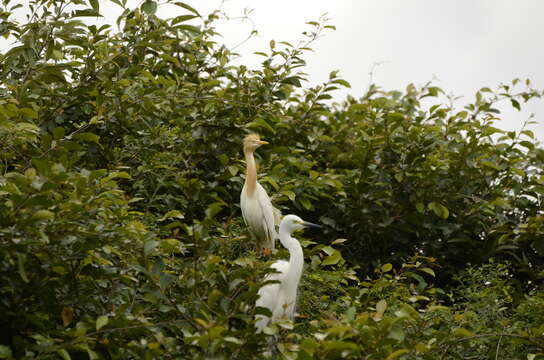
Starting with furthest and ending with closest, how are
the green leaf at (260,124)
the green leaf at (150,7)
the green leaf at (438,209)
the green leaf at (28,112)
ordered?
the green leaf at (438,209), the green leaf at (260,124), the green leaf at (150,7), the green leaf at (28,112)

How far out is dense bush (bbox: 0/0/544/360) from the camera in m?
2.95

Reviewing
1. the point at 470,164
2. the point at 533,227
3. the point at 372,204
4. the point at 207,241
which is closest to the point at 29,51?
the point at 207,241

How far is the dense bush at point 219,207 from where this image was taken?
9.68 feet

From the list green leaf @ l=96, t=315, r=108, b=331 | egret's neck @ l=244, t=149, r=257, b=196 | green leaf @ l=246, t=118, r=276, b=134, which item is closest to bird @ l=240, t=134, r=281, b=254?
egret's neck @ l=244, t=149, r=257, b=196

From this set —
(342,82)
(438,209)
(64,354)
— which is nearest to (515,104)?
(438,209)

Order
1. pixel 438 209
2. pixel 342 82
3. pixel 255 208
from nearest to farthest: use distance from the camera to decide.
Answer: pixel 255 208
pixel 342 82
pixel 438 209

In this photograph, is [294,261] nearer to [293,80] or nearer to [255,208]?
[255,208]

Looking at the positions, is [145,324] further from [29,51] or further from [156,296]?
[29,51]

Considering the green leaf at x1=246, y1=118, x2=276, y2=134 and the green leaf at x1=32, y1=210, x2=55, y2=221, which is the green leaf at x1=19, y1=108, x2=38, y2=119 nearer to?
the green leaf at x1=32, y1=210, x2=55, y2=221

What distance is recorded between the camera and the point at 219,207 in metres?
2.83

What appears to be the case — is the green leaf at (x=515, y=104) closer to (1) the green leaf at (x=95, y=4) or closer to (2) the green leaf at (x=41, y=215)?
(1) the green leaf at (x=95, y=4)

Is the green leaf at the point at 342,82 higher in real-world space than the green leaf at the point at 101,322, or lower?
higher

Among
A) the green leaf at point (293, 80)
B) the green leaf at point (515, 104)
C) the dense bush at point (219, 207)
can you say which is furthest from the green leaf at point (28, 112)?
the green leaf at point (515, 104)

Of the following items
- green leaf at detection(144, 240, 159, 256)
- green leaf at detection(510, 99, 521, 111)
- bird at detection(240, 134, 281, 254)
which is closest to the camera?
green leaf at detection(144, 240, 159, 256)
